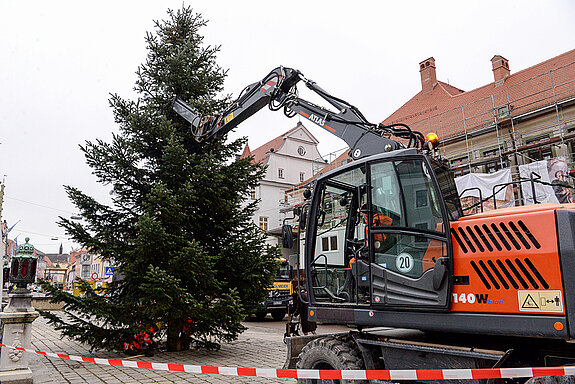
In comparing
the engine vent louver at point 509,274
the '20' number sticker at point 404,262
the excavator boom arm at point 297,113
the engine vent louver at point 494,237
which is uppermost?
the excavator boom arm at point 297,113

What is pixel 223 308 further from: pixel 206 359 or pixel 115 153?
pixel 115 153

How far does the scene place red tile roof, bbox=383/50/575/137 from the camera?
1883 centimetres

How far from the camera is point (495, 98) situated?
877 inches

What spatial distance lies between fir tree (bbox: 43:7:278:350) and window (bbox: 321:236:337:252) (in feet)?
11.7

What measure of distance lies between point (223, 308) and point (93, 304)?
242cm

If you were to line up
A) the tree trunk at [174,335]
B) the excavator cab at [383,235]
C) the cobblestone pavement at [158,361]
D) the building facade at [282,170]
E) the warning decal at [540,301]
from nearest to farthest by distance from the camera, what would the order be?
the warning decal at [540,301]
the excavator cab at [383,235]
the cobblestone pavement at [158,361]
the tree trunk at [174,335]
the building facade at [282,170]

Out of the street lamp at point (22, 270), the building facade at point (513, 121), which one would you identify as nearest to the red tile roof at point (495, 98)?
the building facade at point (513, 121)

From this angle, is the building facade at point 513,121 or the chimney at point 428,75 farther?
the chimney at point 428,75

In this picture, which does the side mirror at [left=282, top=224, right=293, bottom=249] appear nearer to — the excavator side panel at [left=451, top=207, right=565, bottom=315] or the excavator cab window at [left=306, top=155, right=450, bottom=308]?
the excavator cab window at [left=306, top=155, right=450, bottom=308]

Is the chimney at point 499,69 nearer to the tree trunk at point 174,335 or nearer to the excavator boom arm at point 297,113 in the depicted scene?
→ the excavator boom arm at point 297,113

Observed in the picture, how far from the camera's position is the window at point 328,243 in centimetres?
503

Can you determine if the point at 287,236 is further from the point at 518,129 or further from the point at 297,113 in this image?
the point at 518,129

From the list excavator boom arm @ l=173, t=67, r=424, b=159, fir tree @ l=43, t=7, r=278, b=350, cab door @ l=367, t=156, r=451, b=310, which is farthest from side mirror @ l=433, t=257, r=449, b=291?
fir tree @ l=43, t=7, r=278, b=350

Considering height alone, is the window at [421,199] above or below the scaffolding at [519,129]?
below
